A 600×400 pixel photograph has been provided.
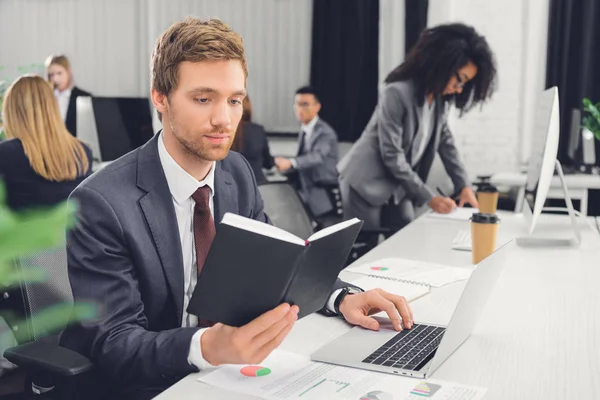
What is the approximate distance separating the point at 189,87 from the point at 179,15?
16.8 ft

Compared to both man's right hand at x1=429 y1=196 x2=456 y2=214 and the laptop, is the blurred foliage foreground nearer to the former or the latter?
the laptop

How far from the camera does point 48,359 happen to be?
122 cm

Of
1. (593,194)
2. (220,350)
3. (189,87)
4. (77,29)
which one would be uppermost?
(77,29)

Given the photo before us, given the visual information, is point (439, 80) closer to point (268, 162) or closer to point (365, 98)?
point (268, 162)

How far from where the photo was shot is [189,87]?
1.27m

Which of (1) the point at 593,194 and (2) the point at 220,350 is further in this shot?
(1) the point at 593,194

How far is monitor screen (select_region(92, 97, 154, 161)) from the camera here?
407cm

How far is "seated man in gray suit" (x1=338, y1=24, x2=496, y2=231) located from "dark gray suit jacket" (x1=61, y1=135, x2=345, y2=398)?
1605 millimetres

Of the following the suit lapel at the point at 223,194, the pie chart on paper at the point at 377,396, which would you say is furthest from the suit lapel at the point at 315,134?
the pie chart on paper at the point at 377,396

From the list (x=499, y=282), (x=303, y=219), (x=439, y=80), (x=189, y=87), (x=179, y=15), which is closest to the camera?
(x=189, y=87)

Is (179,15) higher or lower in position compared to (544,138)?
higher

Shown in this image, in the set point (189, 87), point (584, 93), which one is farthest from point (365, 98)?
point (189, 87)

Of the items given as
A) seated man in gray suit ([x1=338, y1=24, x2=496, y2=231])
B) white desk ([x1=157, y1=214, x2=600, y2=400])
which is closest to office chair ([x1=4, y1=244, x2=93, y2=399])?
white desk ([x1=157, y1=214, x2=600, y2=400])

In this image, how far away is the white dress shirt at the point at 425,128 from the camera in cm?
303
